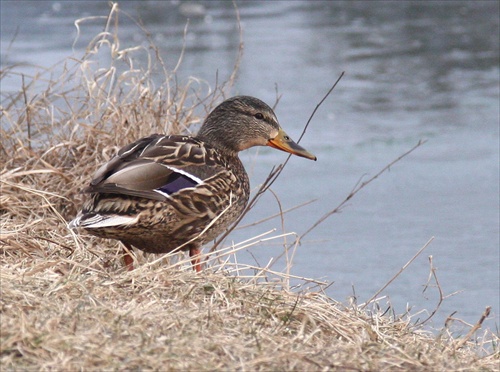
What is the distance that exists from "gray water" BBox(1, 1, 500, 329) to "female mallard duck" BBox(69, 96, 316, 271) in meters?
0.93

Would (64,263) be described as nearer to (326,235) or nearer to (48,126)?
(48,126)

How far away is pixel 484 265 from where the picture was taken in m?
5.22

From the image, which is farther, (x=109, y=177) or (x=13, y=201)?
(x=13, y=201)

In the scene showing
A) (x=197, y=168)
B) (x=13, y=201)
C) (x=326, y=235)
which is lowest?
(x=326, y=235)

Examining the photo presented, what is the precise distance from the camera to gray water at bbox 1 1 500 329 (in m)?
5.36

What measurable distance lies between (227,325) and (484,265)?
2747 mm

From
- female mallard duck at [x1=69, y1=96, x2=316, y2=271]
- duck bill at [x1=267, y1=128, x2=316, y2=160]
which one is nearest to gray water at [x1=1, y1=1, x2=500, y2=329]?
duck bill at [x1=267, y1=128, x2=316, y2=160]

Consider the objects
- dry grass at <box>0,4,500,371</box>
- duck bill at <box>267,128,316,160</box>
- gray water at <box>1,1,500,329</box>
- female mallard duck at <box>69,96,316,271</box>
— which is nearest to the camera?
dry grass at <box>0,4,500,371</box>

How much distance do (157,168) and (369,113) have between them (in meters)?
4.90

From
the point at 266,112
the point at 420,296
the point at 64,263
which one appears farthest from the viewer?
the point at 420,296

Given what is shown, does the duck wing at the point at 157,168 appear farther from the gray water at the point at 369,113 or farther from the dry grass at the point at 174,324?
the gray water at the point at 369,113

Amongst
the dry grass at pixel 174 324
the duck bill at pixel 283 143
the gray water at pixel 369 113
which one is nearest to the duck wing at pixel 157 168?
the dry grass at pixel 174 324

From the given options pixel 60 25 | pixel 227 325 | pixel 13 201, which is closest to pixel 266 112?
pixel 13 201

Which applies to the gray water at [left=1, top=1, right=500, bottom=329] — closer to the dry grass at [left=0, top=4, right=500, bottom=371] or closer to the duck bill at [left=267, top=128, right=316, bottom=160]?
the duck bill at [left=267, top=128, right=316, bottom=160]
